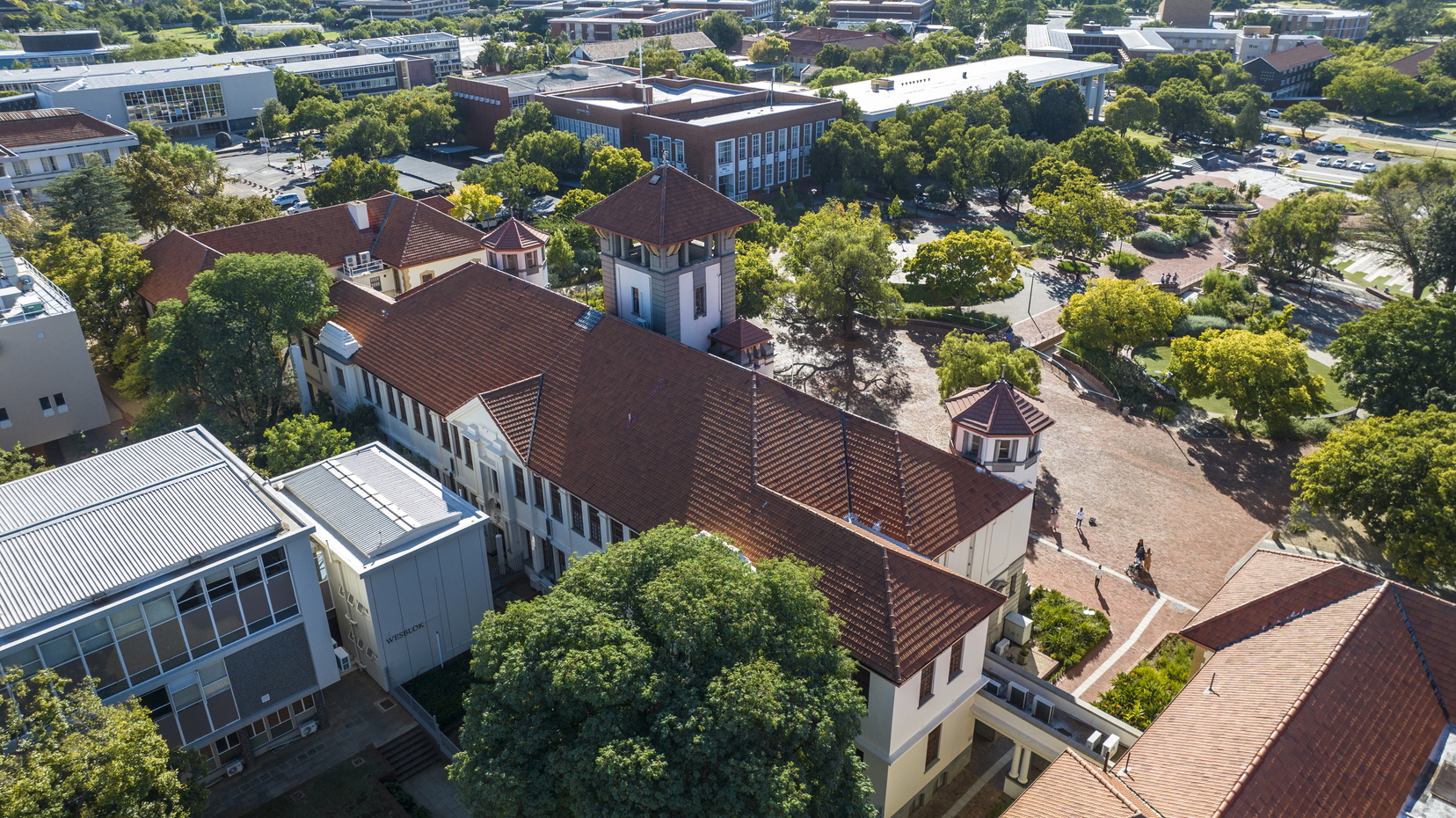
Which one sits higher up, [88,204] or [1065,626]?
[88,204]

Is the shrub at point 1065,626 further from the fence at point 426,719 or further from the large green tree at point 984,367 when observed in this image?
the fence at point 426,719

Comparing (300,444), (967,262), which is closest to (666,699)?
(300,444)

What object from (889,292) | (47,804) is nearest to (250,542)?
(47,804)

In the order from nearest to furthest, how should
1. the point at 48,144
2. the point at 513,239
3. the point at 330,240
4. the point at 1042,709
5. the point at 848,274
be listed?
the point at 1042,709
the point at 513,239
the point at 330,240
the point at 848,274
the point at 48,144

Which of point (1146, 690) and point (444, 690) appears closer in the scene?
point (1146, 690)

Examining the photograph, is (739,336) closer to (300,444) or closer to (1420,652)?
(300,444)

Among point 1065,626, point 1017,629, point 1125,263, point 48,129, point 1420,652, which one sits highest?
point 48,129

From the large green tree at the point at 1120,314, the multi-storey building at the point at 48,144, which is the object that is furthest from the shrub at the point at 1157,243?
the multi-storey building at the point at 48,144
